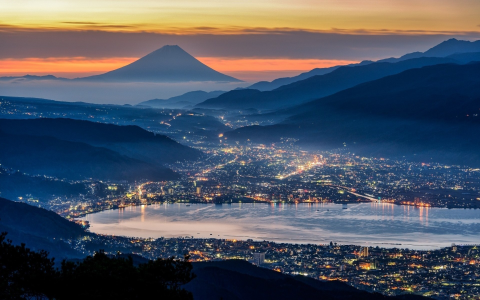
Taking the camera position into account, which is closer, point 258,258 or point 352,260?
point 258,258

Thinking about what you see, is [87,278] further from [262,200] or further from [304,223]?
[262,200]

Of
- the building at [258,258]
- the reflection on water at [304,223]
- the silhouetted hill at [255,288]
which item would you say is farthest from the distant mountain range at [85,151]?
the silhouetted hill at [255,288]

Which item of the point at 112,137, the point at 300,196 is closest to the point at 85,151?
the point at 112,137

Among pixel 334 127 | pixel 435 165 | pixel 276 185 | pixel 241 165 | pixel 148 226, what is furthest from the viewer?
pixel 334 127

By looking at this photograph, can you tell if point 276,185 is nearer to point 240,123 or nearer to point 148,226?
point 148,226

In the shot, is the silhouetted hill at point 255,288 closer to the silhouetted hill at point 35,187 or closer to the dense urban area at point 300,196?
the dense urban area at point 300,196

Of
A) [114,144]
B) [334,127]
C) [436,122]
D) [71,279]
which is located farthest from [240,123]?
[71,279]
